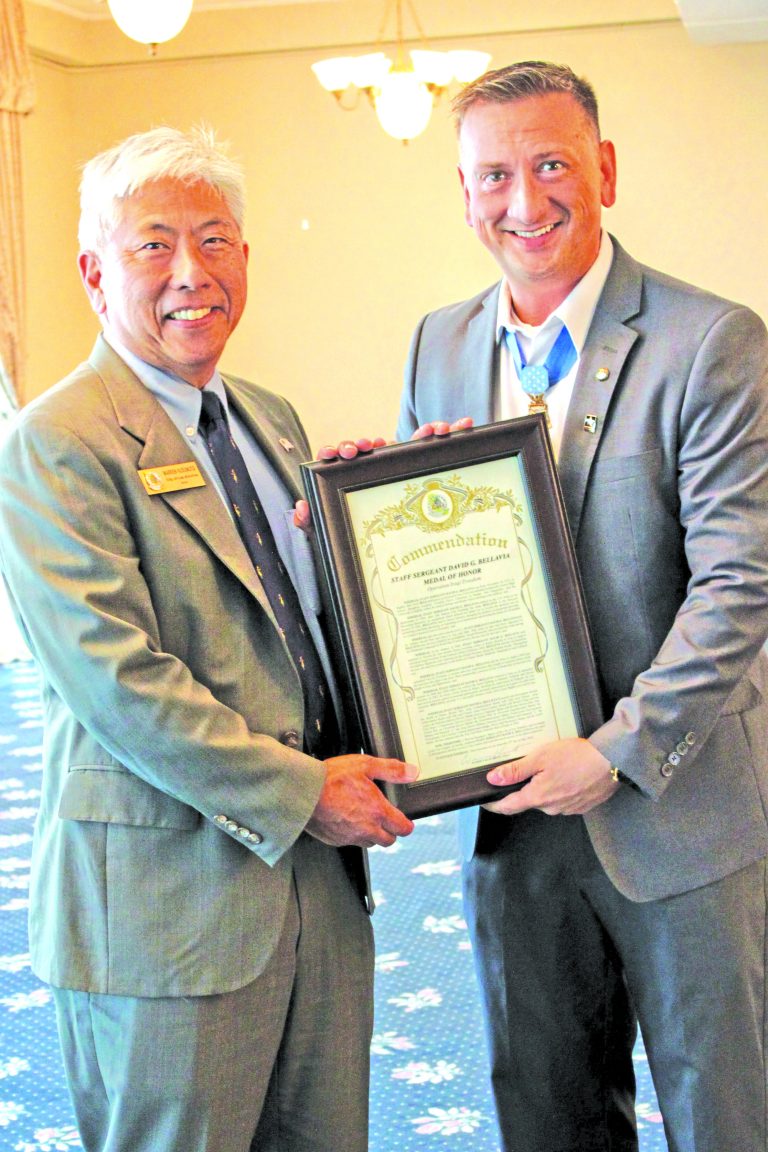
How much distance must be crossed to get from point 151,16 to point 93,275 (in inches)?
131

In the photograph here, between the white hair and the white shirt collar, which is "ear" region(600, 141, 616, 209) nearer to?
the white shirt collar

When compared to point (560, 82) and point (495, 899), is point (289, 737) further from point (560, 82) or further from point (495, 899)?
point (560, 82)

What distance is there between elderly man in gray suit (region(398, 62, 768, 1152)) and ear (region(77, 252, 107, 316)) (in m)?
0.62

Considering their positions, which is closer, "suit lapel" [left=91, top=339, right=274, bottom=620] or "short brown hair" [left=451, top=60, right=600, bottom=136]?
"suit lapel" [left=91, top=339, right=274, bottom=620]

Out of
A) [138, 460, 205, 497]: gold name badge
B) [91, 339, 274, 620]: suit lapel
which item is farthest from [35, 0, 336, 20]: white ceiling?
[138, 460, 205, 497]: gold name badge

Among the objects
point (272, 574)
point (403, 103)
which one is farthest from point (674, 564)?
point (403, 103)

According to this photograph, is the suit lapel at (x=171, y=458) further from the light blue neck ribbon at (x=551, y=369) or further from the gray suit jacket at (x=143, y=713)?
the light blue neck ribbon at (x=551, y=369)

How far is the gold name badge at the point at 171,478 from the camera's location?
169 centimetres

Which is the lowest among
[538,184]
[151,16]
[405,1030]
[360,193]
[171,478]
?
[405,1030]

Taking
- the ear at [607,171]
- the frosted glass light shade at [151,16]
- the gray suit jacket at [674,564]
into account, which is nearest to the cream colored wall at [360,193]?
the frosted glass light shade at [151,16]

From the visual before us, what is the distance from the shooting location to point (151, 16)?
15.5 ft

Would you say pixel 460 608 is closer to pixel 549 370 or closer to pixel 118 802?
pixel 549 370

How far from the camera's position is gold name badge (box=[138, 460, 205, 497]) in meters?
1.69

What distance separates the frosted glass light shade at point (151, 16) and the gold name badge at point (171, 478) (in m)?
3.57
